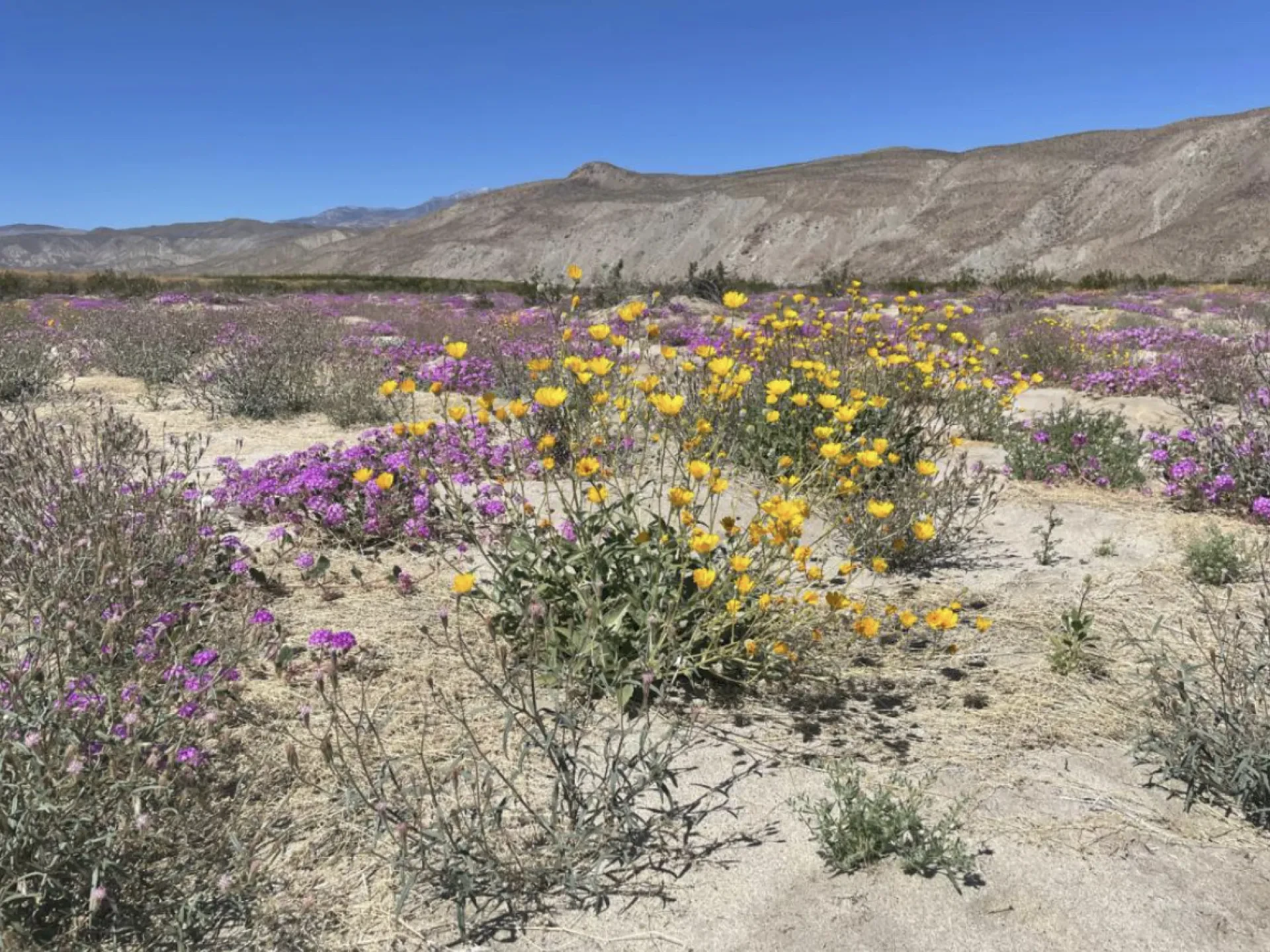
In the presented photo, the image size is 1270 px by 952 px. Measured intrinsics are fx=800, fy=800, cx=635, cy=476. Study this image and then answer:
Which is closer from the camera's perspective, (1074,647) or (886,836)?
(886,836)

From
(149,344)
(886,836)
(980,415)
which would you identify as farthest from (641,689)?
(149,344)

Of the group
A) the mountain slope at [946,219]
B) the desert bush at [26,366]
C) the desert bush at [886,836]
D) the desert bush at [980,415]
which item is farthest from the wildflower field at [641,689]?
the mountain slope at [946,219]

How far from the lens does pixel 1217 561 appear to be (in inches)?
169

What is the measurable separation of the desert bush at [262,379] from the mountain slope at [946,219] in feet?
189

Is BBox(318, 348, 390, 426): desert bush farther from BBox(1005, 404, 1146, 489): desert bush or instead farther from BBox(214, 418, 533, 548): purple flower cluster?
BBox(1005, 404, 1146, 489): desert bush

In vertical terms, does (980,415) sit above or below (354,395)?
below

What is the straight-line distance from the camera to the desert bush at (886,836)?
7.60 feet

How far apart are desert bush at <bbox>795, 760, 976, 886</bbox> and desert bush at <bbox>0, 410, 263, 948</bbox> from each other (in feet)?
5.31

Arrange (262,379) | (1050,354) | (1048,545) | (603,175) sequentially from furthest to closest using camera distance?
(603,175) < (1050,354) < (262,379) < (1048,545)

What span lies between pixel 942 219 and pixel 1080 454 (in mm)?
73522

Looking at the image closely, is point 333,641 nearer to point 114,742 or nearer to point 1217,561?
point 114,742

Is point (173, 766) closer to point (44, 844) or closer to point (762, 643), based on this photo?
point (44, 844)

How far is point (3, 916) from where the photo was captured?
191cm

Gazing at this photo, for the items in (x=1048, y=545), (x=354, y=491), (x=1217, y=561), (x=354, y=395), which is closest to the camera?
(x=1217, y=561)
